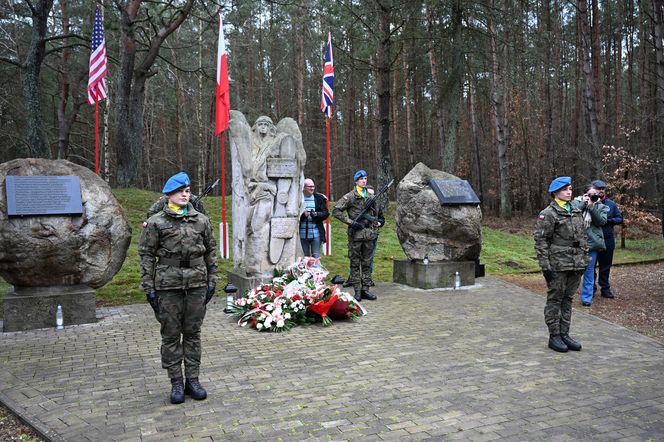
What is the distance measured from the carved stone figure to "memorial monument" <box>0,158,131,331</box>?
187cm

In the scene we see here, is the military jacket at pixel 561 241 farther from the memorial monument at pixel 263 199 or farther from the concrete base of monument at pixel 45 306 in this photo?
the concrete base of monument at pixel 45 306

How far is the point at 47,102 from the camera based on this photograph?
2564 centimetres

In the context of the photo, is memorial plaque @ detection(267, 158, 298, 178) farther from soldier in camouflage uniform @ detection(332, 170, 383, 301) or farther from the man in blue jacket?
the man in blue jacket

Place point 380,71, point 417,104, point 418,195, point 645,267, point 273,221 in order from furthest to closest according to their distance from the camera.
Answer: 1. point 417,104
2. point 380,71
3. point 645,267
4. point 418,195
5. point 273,221

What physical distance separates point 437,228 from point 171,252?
622 cm

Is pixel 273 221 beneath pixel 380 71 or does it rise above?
beneath

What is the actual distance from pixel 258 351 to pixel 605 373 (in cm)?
362

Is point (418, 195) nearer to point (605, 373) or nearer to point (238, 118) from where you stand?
point (238, 118)

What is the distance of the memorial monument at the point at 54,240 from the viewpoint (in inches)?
265

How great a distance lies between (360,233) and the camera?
28.7ft

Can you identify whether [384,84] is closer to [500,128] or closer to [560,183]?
[500,128]

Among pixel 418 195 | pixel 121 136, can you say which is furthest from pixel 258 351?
pixel 121 136

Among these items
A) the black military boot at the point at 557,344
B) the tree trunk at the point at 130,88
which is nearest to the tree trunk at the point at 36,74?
the tree trunk at the point at 130,88

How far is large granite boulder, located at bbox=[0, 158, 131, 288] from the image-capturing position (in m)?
6.70
